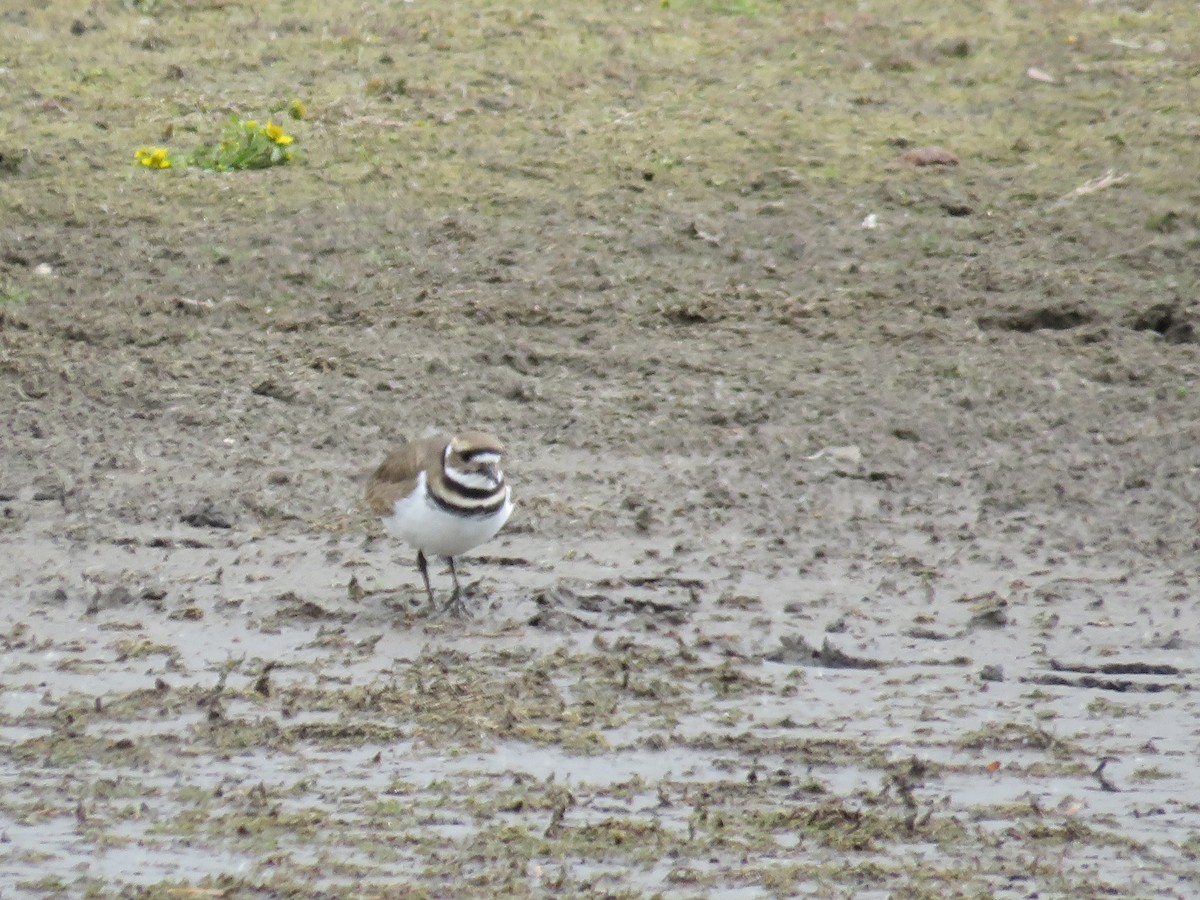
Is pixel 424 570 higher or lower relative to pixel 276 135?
lower

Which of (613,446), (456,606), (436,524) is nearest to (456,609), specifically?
(456,606)

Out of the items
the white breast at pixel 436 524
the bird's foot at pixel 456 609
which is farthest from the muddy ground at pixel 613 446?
the white breast at pixel 436 524

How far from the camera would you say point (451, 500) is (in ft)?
27.4

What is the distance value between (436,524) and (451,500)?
116mm

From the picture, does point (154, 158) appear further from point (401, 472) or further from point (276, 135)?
point (401, 472)

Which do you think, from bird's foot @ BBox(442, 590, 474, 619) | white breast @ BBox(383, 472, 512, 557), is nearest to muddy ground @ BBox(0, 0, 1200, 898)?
bird's foot @ BBox(442, 590, 474, 619)

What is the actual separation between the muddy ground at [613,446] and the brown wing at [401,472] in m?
0.36

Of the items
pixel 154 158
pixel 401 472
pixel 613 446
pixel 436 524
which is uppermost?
pixel 154 158

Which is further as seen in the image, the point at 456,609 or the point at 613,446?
the point at 613,446

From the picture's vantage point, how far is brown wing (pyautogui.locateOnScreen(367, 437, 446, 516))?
28.2 ft

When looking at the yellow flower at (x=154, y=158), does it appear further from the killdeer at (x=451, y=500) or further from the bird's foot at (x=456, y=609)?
the bird's foot at (x=456, y=609)

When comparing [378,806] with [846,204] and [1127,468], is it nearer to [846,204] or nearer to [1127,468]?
[1127,468]

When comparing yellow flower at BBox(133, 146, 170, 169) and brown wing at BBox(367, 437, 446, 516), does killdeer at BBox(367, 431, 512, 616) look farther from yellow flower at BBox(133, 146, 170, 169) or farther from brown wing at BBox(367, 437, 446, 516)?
yellow flower at BBox(133, 146, 170, 169)

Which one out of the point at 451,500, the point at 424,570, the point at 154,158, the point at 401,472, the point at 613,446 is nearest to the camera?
the point at 451,500
